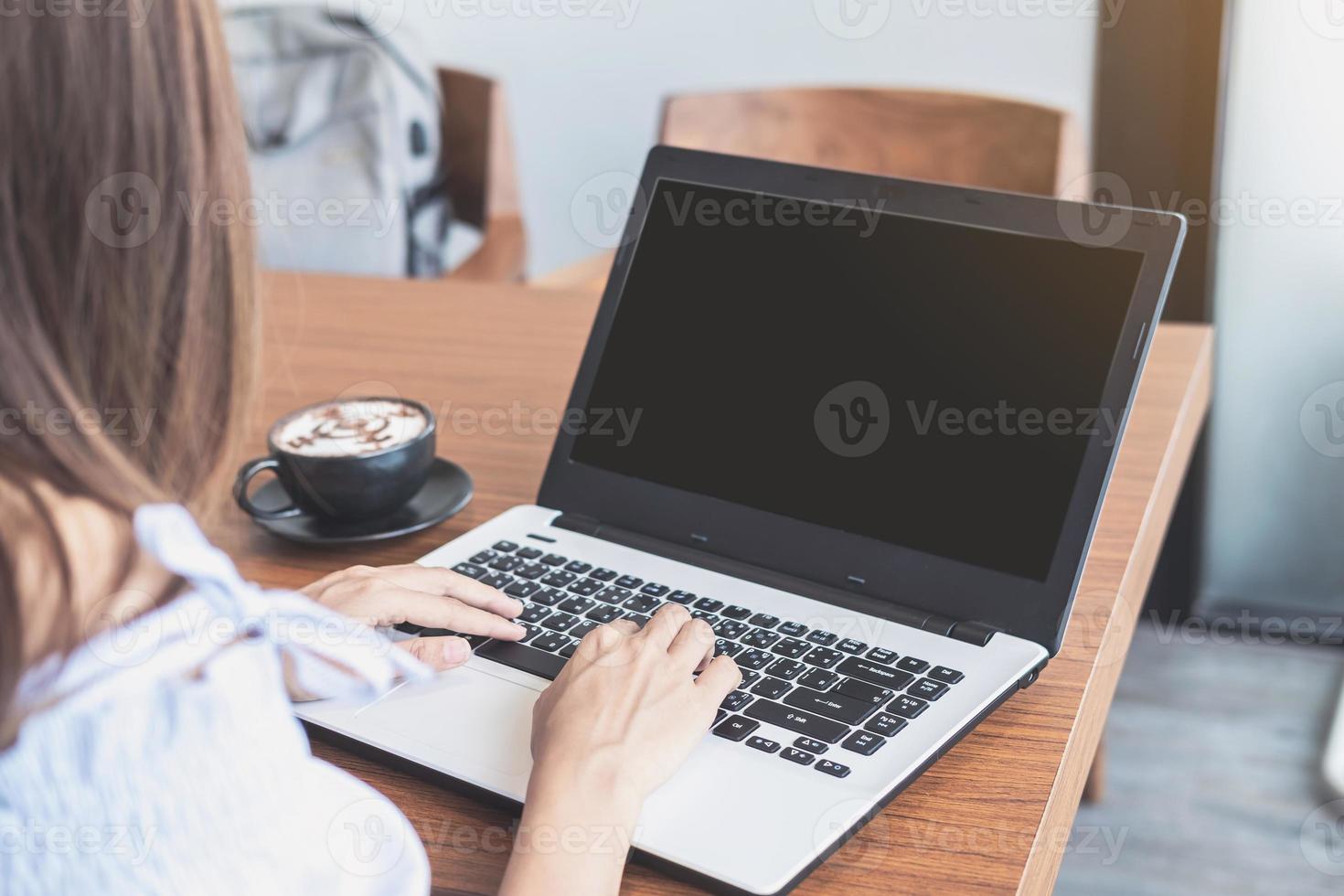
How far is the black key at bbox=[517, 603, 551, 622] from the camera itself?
2.51 ft

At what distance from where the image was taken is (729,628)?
74cm

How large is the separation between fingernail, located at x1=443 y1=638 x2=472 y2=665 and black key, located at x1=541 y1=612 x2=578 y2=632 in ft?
0.19

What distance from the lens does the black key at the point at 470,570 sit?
2.70 ft

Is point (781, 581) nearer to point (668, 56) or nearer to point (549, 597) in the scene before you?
point (549, 597)

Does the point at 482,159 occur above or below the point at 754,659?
above

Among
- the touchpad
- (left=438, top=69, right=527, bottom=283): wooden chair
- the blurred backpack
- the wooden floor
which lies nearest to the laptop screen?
the touchpad

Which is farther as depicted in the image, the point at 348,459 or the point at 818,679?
the point at 348,459

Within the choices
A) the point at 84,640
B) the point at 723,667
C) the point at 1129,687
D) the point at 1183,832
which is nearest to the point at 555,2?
the point at 1129,687

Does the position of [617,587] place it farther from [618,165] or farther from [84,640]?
[618,165]

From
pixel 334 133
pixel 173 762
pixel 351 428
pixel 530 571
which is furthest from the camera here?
pixel 334 133

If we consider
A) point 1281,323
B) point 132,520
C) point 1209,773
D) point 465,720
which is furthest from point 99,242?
point 1281,323

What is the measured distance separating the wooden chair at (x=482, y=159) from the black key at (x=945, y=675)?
1.42 metres

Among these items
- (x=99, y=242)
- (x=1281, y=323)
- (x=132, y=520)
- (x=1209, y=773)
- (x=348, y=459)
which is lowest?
(x=1209, y=773)

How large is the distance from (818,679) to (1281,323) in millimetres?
1431
